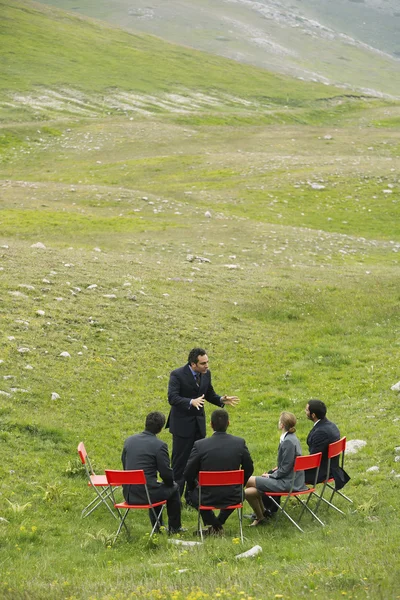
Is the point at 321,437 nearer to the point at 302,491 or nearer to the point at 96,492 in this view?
the point at 302,491

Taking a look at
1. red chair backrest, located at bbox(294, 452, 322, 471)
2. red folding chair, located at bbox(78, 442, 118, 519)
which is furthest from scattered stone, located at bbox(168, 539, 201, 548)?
red chair backrest, located at bbox(294, 452, 322, 471)

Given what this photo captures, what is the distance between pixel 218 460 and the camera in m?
11.7

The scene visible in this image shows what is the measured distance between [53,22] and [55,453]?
529ft

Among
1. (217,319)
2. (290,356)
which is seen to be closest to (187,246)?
(217,319)

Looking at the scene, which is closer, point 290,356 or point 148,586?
point 148,586

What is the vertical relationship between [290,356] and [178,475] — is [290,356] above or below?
below

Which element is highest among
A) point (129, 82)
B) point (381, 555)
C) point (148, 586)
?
point (381, 555)

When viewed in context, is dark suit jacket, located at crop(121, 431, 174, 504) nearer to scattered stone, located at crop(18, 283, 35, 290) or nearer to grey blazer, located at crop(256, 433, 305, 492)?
grey blazer, located at crop(256, 433, 305, 492)

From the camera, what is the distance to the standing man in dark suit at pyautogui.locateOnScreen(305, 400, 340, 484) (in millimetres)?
12602

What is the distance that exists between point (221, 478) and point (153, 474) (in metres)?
1.29

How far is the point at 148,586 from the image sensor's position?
8781 mm

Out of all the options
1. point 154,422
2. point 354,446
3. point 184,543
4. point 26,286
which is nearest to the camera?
point 184,543

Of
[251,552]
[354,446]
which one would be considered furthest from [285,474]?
[354,446]

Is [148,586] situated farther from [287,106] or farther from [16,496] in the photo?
[287,106]
